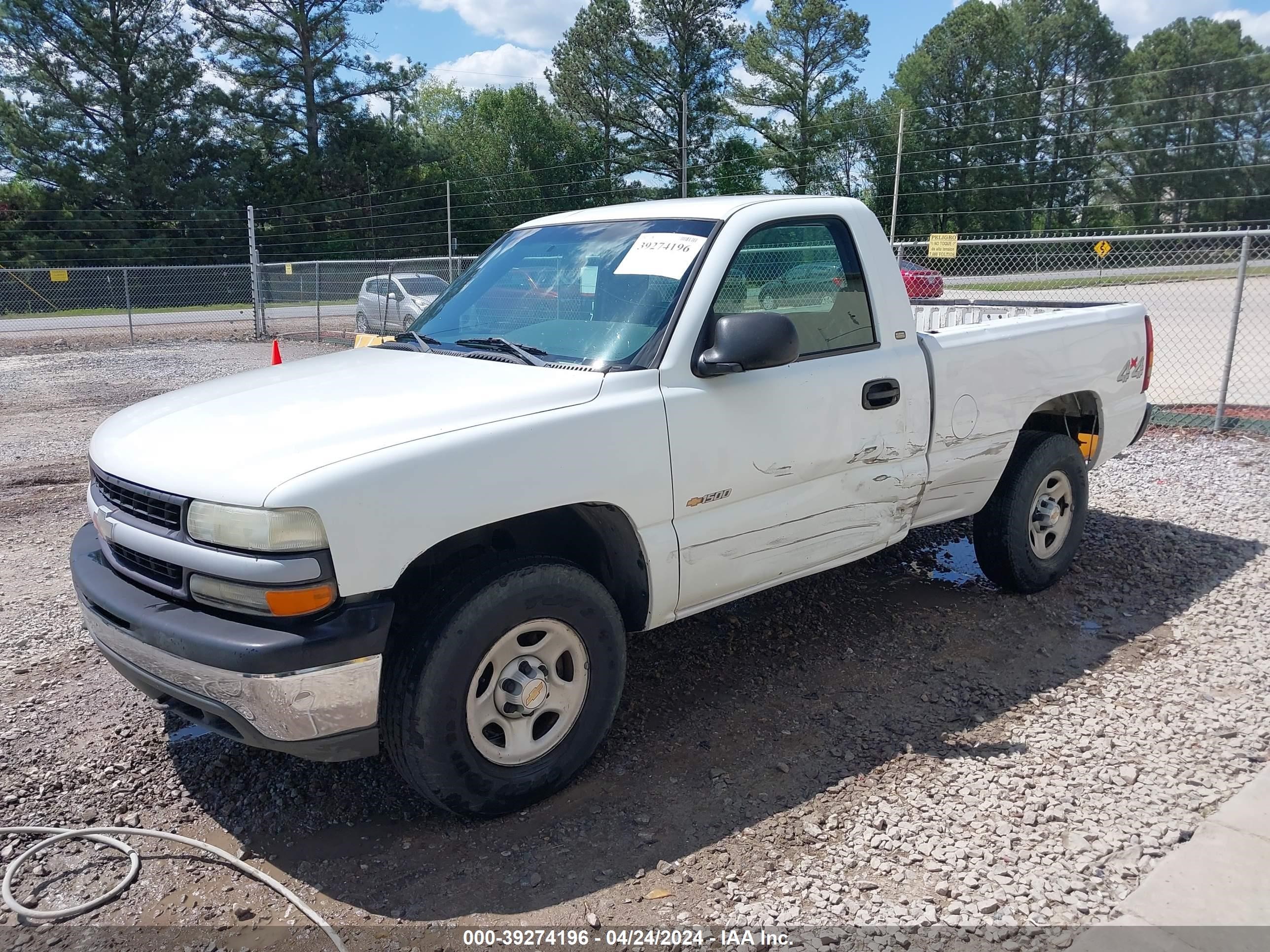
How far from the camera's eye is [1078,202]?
3284cm

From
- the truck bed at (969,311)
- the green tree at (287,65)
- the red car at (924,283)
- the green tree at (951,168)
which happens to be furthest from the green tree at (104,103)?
the truck bed at (969,311)

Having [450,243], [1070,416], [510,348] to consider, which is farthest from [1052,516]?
[450,243]

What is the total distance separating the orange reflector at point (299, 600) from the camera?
2.68 meters

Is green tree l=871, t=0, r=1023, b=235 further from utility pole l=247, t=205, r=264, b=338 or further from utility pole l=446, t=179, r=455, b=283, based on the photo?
utility pole l=247, t=205, r=264, b=338

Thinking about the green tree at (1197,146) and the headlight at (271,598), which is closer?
the headlight at (271,598)

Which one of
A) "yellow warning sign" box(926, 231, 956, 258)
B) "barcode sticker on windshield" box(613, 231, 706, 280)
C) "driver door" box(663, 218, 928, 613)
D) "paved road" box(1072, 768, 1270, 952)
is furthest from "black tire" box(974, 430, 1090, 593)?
"yellow warning sign" box(926, 231, 956, 258)

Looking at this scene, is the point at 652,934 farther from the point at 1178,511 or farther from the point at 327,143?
the point at 327,143

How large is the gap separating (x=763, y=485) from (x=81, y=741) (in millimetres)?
2847

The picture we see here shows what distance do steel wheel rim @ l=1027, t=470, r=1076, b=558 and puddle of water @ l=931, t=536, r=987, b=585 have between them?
1.14 ft

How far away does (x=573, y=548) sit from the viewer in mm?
3605

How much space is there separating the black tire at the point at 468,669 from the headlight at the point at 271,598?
355 mm

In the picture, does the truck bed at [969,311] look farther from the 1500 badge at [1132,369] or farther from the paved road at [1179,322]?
the paved road at [1179,322]

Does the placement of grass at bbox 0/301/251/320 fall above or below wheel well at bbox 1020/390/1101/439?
above

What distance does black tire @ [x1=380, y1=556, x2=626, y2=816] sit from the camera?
2.90m
